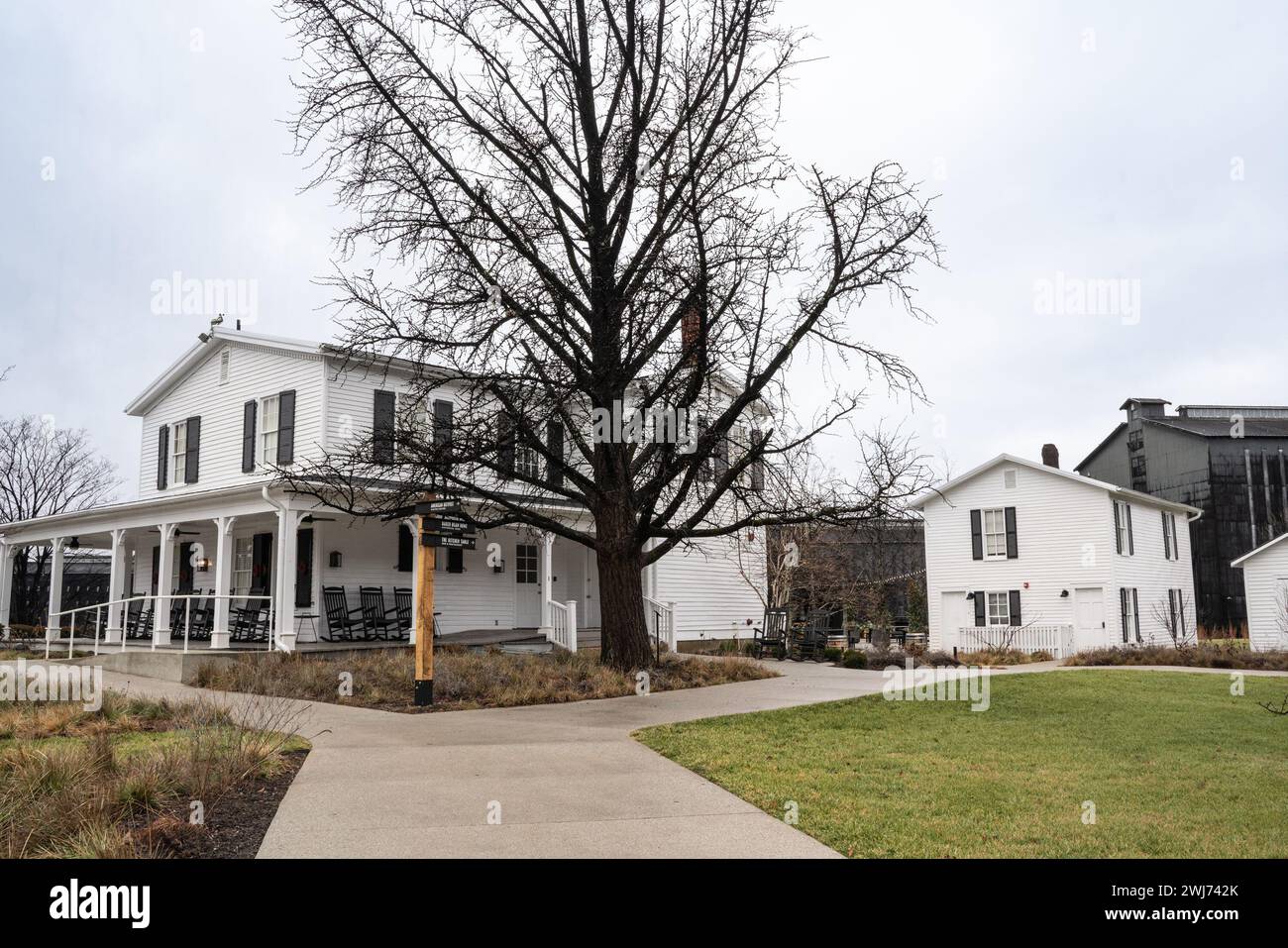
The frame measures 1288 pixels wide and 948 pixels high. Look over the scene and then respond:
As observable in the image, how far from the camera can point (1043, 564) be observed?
102ft

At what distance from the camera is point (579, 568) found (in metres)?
26.5

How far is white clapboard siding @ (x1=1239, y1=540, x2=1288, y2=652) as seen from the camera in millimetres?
31453

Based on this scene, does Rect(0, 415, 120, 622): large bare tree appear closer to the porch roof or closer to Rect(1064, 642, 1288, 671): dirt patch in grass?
the porch roof

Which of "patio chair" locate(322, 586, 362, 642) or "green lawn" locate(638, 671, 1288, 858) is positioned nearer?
"green lawn" locate(638, 671, 1288, 858)

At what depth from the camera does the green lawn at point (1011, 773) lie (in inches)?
256

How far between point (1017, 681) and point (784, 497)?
20.1 feet

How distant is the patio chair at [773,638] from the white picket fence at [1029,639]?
21.5ft

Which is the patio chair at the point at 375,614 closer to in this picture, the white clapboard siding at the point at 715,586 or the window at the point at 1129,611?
the white clapboard siding at the point at 715,586

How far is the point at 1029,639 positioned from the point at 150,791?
27.2 meters

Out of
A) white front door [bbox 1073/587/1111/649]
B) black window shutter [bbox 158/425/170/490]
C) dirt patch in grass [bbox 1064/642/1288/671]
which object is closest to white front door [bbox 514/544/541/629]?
black window shutter [bbox 158/425/170/490]

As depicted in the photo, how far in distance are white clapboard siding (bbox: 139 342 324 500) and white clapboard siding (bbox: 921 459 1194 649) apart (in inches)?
779

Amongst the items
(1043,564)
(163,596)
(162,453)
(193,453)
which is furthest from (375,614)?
(1043,564)

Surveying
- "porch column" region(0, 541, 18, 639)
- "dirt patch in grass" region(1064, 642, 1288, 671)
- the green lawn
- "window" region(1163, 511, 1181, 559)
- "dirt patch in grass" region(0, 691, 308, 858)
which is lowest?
"dirt patch in grass" region(1064, 642, 1288, 671)
